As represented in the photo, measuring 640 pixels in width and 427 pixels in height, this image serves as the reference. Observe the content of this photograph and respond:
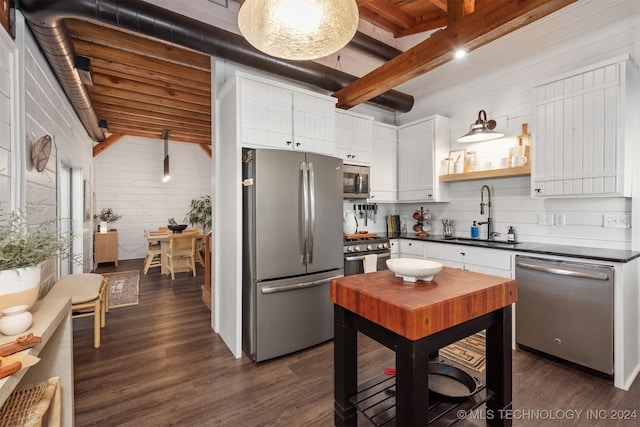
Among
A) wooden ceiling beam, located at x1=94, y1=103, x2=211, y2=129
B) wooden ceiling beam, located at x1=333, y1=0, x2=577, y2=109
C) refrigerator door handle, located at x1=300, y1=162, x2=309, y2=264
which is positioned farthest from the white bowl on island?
wooden ceiling beam, located at x1=94, y1=103, x2=211, y2=129

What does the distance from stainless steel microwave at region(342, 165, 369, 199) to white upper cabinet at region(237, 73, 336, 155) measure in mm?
590

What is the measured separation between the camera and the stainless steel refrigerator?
2553 mm

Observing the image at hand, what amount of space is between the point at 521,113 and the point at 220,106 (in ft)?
10.8

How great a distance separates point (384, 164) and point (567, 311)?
2.57 meters

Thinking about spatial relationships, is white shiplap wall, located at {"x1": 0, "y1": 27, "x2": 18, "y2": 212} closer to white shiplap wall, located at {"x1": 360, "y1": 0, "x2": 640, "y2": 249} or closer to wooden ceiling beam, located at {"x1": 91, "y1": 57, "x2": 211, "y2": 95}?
wooden ceiling beam, located at {"x1": 91, "y1": 57, "x2": 211, "y2": 95}

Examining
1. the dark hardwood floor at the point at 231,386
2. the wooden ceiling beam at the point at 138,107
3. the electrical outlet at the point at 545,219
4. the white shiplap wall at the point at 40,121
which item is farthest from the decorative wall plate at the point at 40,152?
the electrical outlet at the point at 545,219

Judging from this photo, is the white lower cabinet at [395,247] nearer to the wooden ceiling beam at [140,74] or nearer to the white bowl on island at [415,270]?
the white bowl on island at [415,270]

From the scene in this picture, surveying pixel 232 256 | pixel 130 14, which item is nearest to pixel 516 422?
pixel 232 256

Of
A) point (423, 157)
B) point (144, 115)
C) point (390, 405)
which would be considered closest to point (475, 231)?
point (423, 157)

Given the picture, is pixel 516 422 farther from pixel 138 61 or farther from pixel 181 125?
pixel 181 125

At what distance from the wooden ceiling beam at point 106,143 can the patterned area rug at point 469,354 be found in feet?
28.0

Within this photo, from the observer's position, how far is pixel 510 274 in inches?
109

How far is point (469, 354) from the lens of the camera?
2689 millimetres

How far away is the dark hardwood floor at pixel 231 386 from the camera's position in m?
1.89
